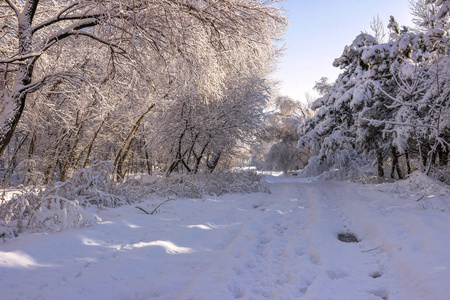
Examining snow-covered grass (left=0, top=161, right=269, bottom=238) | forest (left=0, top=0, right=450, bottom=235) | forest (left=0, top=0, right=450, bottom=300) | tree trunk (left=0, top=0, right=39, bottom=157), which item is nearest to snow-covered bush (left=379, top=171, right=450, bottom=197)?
forest (left=0, top=0, right=450, bottom=300)

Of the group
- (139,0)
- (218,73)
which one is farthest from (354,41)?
(139,0)

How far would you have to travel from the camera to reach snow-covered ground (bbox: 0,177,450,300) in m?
2.71

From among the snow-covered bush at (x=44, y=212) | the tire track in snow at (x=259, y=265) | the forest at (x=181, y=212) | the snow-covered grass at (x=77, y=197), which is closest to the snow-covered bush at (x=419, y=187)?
the forest at (x=181, y=212)

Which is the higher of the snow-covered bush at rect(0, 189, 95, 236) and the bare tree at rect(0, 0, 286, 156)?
the bare tree at rect(0, 0, 286, 156)

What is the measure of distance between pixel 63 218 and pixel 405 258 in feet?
15.7

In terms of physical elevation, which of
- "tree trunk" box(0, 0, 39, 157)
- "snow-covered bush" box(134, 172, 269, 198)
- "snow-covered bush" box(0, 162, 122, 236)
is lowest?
"snow-covered bush" box(134, 172, 269, 198)

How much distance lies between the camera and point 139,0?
500cm

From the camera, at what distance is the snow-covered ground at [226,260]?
2.71 m

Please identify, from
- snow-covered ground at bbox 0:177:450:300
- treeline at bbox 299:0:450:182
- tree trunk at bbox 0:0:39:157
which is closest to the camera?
snow-covered ground at bbox 0:177:450:300

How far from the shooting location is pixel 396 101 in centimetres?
932

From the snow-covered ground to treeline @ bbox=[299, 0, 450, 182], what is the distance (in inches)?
200

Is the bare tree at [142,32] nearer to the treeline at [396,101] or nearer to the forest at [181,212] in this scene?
the forest at [181,212]

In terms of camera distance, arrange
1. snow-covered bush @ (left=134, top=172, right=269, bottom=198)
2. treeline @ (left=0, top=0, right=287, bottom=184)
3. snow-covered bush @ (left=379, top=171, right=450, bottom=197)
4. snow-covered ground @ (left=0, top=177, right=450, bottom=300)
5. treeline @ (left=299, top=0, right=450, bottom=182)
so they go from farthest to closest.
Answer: treeline @ (left=299, top=0, right=450, bottom=182)
snow-covered bush @ (left=134, top=172, right=269, bottom=198)
snow-covered bush @ (left=379, top=171, right=450, bottom=197)
treeline @ (left=0, top=0, right=287, bottom=184)
snow-covered ground @ (left=0, top=177, right=450, bottom=300)

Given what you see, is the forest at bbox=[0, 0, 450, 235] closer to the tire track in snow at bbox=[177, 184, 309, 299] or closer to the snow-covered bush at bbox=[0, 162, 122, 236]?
the snow-covered bush at bbox=[0, 162, 122, 236]
